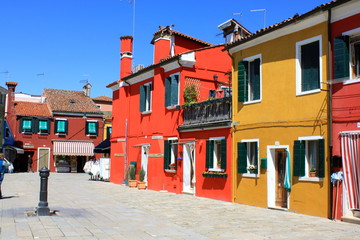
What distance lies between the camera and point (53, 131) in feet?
151

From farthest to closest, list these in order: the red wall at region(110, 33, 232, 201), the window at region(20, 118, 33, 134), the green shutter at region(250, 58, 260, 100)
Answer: the window at region(20, 118, 33, 134), the red wall at region(110, 33, 232, 201), the green shutter at region(250, 58, 260, 100)

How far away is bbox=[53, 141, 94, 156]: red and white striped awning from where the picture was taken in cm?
4567

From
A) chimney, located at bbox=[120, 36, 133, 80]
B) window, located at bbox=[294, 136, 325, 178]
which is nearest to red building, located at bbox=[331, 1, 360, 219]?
window, located at bbox=[294, 136, 325, 178]

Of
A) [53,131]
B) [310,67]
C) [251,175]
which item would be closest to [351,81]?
[310,67]

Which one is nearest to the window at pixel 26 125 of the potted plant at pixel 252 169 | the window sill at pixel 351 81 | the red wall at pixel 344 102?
the potted plant at pixel 252 169

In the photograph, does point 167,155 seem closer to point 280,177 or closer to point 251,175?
point 251,175

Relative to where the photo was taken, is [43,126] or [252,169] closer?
[252,169]

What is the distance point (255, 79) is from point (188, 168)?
236 inches

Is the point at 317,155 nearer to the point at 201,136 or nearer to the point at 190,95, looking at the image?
the point at 201,136

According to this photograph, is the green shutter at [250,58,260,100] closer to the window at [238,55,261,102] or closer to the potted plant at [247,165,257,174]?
the window at [238,55,261,102]

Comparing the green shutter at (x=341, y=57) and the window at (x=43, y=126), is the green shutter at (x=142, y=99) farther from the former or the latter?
the window at (x=43, y=126)

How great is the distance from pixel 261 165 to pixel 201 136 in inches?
171

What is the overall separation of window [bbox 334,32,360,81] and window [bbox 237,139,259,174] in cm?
448

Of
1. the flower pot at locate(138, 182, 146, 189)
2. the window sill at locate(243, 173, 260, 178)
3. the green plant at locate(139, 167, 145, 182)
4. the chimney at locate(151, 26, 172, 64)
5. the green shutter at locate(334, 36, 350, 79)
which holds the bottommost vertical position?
the flower pot at locate(138, 182, 146, 189)
